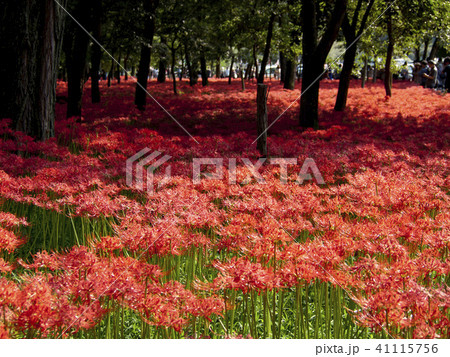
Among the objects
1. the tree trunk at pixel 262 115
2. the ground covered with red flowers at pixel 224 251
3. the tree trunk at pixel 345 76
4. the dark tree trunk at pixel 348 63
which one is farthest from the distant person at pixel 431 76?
the tree trunk at pixel 262 115

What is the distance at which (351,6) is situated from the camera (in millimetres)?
16328

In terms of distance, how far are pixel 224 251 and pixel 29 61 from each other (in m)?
5.30

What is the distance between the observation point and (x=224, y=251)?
10.9ft

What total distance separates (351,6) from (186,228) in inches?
634

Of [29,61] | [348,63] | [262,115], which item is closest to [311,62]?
[348,63]

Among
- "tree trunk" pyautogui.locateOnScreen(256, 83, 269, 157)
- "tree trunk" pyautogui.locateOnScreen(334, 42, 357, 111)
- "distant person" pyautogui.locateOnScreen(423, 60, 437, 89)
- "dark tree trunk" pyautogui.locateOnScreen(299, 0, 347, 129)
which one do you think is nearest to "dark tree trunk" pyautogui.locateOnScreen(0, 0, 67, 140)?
"tree trunk" pyautogui.locateOnScreen(256, 83, 269, 157)

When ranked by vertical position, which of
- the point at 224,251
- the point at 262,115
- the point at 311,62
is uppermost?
the point at 311,62

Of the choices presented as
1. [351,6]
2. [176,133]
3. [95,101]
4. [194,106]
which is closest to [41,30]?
[176,133]

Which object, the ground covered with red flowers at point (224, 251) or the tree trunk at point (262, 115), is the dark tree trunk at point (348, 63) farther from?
the tree trunk at point (262, 115)

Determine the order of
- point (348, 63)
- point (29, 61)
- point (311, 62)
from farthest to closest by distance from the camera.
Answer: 1. point (348, 63)
2. point (311, 62)
3. point (29, 61)

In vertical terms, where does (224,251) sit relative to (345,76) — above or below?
below

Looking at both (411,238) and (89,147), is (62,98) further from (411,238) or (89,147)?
(411,238)

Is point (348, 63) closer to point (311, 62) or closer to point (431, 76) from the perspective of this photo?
point (311, 62)

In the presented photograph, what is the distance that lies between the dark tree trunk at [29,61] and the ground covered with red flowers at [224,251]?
0.41 meters
